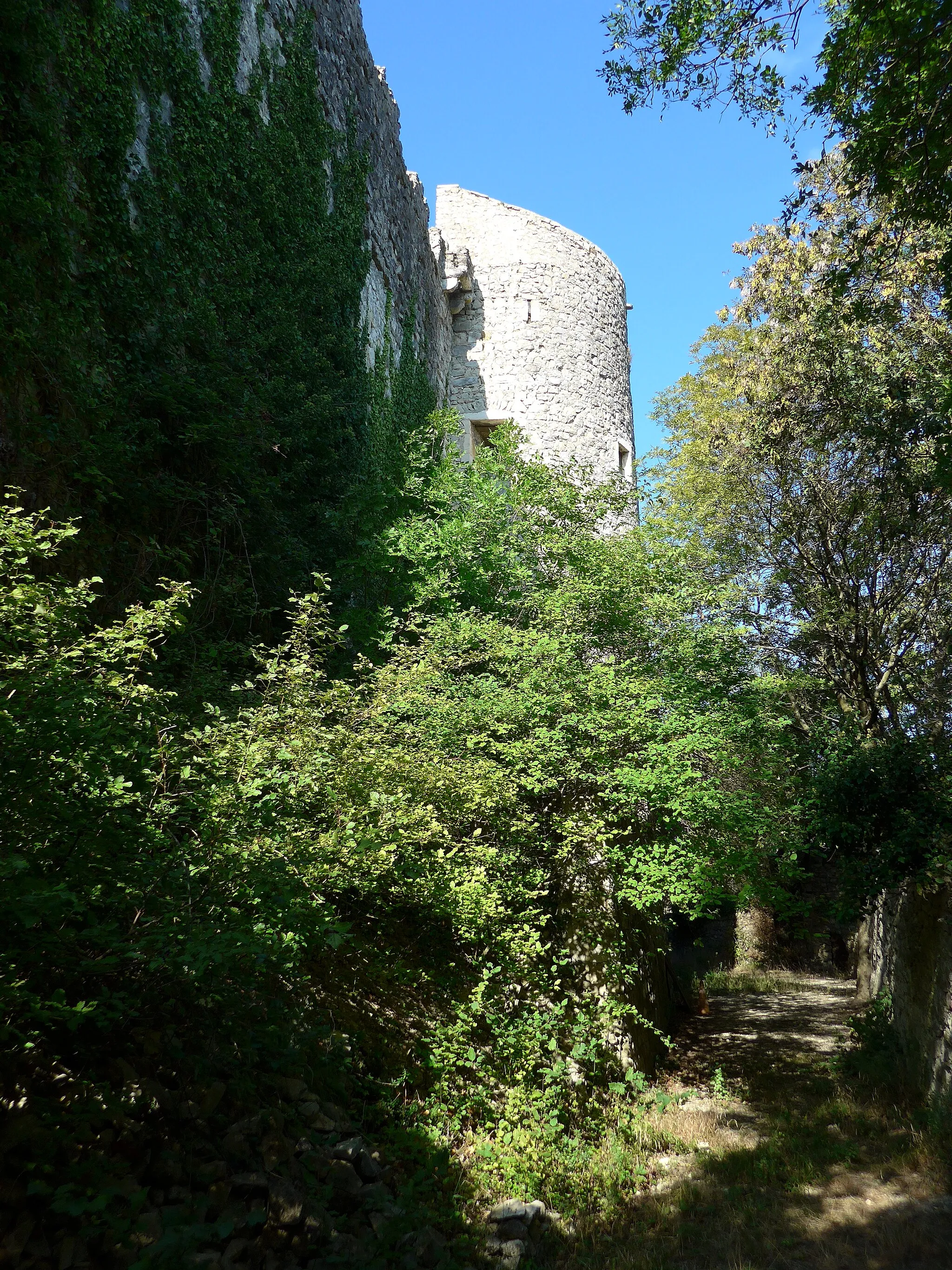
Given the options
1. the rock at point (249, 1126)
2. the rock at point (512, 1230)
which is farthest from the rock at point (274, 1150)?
the rock at point (512, 1230)

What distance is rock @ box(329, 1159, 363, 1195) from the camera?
159 inches

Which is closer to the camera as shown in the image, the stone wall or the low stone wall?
the low stone wall

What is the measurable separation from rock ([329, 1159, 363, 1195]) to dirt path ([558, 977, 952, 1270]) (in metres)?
1.40

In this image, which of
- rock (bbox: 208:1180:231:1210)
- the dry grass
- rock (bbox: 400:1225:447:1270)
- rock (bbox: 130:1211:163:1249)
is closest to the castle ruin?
the dry grass

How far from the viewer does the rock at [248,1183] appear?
3525 mm

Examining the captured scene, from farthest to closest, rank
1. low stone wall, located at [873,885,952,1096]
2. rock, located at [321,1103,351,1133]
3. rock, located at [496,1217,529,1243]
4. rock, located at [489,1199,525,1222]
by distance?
low stone wall, located at [873,885,952,1096] → rock, located at [489,1199,525,1222] → rock, located at [496,1217,529,1243] → rock, located at [321,1103,351,1133]

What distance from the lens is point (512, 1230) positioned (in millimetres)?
4629

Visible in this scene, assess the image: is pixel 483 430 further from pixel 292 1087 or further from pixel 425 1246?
pixel 425 1246

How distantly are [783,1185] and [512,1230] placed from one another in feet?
6.69

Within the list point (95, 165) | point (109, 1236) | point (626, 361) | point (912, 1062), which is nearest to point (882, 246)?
point (95, 165)

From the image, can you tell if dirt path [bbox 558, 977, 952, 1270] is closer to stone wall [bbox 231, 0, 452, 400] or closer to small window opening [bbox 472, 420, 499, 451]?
stone wall [bbox 231, 0, 452, 400]

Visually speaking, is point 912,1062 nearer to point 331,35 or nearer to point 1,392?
point 1,392

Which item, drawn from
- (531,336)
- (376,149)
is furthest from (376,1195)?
(531,336)

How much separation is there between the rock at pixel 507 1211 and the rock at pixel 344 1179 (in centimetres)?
101
